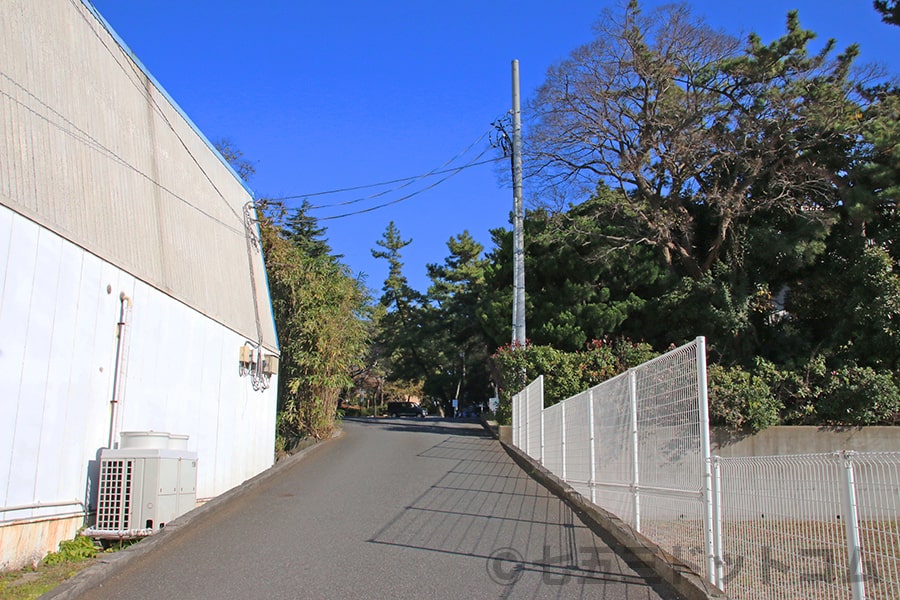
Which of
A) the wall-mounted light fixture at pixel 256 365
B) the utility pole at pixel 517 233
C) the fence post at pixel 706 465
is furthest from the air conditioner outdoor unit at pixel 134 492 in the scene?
the utility pole at pixel 517 233

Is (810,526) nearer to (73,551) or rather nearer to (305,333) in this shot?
(73,551)

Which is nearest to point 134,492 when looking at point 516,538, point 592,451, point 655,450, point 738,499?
point 516,538

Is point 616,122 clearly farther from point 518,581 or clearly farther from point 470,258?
point 470,258

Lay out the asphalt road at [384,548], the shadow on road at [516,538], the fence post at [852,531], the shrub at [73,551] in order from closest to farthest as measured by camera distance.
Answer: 1. the fence post at [852,531]
2. the asphalt road at [384,548]
3. the shadow on road at [516,538]
4. the shrub at [73,551]

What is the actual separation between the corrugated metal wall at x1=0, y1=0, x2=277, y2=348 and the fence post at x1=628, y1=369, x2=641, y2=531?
5.55 metres

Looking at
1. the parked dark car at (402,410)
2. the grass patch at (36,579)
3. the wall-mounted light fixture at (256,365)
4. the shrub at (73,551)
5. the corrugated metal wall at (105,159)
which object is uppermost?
the corrugated metal wall at (105,159)

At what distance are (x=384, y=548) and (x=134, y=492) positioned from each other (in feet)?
8.37

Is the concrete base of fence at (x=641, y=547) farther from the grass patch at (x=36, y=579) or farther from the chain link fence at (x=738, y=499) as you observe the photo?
the grass patch at (x=36, y=579)

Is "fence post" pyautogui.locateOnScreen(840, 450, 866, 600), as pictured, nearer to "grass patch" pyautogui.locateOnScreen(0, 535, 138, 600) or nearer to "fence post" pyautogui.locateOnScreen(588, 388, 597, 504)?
"fence post" pyautogui.locateOnScreen(588, 388, 597, 504)

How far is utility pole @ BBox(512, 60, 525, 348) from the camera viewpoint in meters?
21.8

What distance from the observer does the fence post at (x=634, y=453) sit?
737 cm

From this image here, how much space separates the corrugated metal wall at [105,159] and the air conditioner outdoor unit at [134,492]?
2.08 m

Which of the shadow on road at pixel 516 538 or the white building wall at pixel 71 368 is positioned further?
the shadow on road at pixel 516 538

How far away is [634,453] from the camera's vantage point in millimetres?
7434
